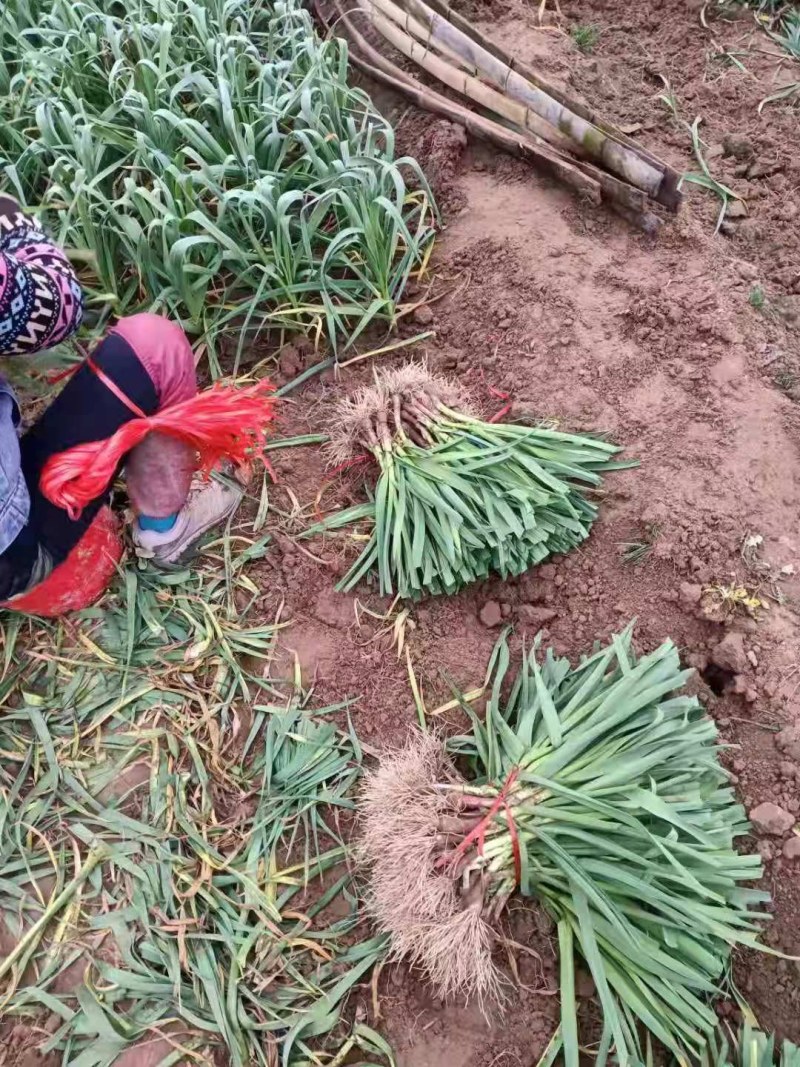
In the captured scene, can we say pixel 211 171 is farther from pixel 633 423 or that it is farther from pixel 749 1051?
pixel 749 1051

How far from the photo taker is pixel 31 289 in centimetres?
138

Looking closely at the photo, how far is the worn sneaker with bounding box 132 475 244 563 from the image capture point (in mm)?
1903

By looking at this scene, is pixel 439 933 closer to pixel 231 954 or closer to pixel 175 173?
pixel 231 954

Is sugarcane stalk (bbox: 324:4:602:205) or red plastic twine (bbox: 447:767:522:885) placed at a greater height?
sugarcane stalk (bbox: 324:4:602:205)

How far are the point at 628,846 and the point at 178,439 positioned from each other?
1.24 m

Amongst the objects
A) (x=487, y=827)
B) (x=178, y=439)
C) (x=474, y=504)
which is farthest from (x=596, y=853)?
(x=178, y=439)

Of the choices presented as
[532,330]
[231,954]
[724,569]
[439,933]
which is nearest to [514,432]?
[532,330]

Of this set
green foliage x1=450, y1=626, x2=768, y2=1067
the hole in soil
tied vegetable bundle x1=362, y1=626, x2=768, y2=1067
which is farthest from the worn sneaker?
the hole in soil

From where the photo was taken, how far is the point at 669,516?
178 centimetres

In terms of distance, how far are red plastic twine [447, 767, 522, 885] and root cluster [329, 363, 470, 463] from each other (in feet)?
2.81

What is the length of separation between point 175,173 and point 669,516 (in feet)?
5.01

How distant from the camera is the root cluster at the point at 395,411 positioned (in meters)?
1.96

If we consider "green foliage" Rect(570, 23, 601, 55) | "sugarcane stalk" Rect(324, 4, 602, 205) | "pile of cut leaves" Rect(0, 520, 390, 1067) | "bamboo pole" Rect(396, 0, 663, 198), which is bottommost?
"pile of cut leaves" Rect(0, 520, 390, 1067)

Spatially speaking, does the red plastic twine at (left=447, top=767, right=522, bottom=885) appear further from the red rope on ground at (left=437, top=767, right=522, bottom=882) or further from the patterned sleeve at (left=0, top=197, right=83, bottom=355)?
the patterned sleeve at (left=0, top=197, right=83, bottom=355)
